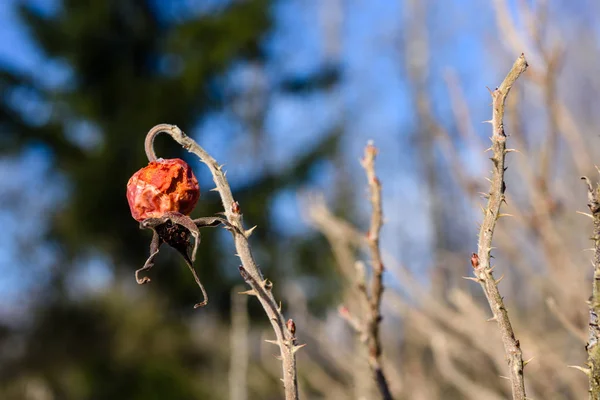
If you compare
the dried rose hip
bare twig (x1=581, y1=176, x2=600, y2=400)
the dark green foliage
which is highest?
the dark green foliage

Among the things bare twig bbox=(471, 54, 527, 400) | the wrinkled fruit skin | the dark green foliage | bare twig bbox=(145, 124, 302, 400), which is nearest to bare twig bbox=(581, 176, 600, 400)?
bare twig bbox=(471, 54, 527, 400)

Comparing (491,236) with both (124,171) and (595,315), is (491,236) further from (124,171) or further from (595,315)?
(124,171)

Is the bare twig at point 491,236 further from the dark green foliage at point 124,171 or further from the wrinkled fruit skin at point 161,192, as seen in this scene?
the dark green foliage at point 124,171

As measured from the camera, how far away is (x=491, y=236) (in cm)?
57

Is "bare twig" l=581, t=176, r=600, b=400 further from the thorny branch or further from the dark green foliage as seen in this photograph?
the dark green foliage

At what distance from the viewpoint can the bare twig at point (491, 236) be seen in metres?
0.56

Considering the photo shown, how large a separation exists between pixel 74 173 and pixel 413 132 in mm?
7535

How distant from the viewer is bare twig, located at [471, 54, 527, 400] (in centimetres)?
56

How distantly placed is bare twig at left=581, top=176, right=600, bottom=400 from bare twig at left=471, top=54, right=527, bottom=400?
0.06m

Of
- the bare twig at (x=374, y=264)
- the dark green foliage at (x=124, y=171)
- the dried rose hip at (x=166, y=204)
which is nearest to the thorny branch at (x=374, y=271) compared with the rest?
the bare twig at (x=374, y=264)

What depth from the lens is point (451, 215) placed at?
1265cm

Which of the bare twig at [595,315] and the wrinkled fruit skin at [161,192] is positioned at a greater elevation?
the wrinkled fruit skin at [161,192]

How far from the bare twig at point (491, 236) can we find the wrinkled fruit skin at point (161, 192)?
32cm

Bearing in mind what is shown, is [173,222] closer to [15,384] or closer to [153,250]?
[153,250]
